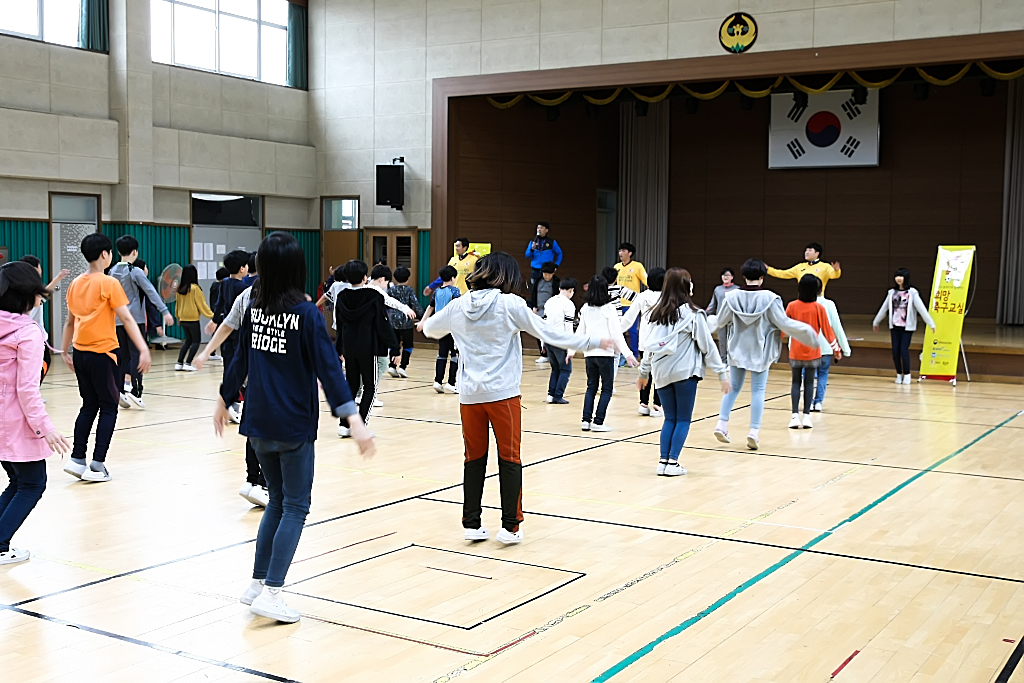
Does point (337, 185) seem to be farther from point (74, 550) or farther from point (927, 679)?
point (927, 679)

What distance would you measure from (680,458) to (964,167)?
16.1 metres

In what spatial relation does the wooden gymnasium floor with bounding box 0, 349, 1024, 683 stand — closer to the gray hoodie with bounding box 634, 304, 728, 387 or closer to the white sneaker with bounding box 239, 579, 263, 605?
the white sneaker with bounding box 239, 579, 263, 605

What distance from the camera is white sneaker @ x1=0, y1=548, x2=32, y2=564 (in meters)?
5.50

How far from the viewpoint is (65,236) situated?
17438mm

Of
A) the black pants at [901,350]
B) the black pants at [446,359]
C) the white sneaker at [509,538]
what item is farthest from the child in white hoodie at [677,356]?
the black pants at [901,350]

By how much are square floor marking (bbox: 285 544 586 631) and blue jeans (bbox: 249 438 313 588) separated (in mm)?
489

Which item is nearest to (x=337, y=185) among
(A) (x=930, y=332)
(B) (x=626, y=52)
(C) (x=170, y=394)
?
(B) (x=626, y=52)

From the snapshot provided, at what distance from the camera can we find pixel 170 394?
12875 mm

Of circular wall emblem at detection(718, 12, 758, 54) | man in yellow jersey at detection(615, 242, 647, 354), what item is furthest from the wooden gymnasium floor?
circular wall emblem at detection(718, 12, 758, 54)

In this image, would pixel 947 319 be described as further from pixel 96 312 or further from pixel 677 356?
pixel 96 312

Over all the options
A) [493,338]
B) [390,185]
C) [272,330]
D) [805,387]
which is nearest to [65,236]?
[390,185]

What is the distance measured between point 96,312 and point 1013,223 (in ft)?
63.2

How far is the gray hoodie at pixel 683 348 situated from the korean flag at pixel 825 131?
1560 cm

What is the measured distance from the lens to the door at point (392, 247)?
20.3m
